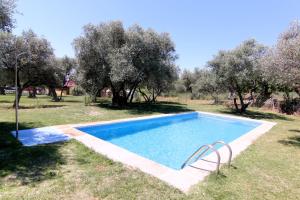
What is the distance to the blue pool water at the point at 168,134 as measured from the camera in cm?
770

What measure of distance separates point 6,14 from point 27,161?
652 centimetres

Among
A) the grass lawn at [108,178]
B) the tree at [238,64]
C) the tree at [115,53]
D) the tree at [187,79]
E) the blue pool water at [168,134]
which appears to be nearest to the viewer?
the grass lawn at [108,178]

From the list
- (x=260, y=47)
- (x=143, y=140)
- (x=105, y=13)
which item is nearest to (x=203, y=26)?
(x=260, y=47)

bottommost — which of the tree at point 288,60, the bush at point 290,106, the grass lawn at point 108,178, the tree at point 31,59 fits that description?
the grass lawn at point 108,178

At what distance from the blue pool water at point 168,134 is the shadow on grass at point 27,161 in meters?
3.08

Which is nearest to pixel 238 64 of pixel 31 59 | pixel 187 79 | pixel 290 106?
pixel 290 106

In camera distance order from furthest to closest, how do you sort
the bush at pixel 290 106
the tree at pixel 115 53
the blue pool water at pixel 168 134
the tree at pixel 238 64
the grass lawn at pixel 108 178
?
1. the bush at pixel 290 106
2. the tree at pixel 115 53
3. the tree at pixel 238 64
4. the blue pool water at pixel 168 134
5. the grass lawn at pixel 108 178

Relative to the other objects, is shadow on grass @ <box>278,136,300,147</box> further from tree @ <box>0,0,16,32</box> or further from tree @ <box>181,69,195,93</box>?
tree @ <box>181,69,195,93</box>

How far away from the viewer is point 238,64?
14.8 meters

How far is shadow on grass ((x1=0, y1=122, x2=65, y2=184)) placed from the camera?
409 cm

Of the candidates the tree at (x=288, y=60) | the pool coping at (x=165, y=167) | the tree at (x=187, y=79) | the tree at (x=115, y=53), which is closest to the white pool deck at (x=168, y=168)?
the pool coping at (x=165, y=167)

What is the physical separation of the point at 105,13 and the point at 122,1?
2640mm

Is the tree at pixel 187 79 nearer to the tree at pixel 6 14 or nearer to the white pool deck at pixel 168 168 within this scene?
the white pool deck at pixel 168 168

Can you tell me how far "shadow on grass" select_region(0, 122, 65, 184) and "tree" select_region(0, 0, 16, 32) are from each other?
16.3 ft
